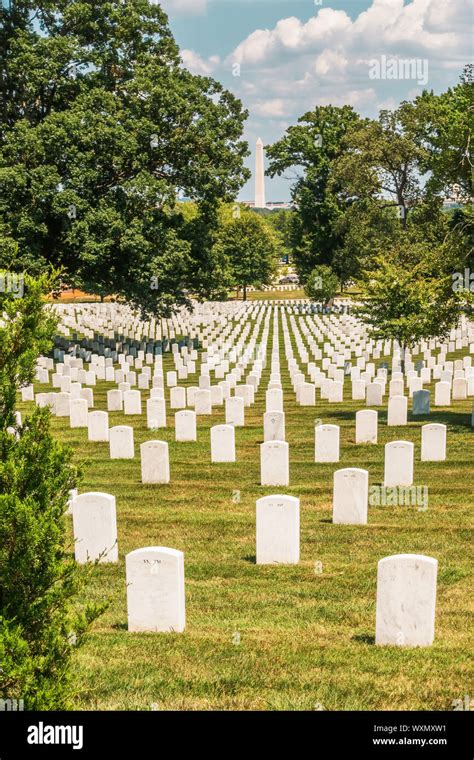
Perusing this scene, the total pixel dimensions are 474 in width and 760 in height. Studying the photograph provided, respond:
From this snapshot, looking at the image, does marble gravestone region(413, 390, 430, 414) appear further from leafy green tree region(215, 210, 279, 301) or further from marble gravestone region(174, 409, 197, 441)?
leafy green tree region(215, 210, 279, 301)

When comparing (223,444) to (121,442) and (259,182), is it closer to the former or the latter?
(121,442)

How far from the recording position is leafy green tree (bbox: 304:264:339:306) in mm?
61406

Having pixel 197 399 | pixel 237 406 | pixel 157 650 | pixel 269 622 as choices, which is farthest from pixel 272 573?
pixel 197 399

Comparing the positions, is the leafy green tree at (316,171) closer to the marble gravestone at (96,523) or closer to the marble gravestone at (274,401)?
the marble gravestone at (274,401)

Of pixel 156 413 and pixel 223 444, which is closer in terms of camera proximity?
pixel 223 444

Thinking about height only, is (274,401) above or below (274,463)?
above

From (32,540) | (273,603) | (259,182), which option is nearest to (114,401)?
(273,603)

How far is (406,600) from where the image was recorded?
7219mm

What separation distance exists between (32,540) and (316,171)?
206ft

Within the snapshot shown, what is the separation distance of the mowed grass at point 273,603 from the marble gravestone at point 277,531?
210 mm

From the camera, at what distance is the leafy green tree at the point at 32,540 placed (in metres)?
4.81

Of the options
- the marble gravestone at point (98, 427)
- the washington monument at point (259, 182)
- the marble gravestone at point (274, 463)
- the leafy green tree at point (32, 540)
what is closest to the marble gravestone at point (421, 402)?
the marble gravestone at point (274, 463)

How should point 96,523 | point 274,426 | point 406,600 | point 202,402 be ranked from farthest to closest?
point 202,402 < point 274,426 < point 96,523 < point 406,600
